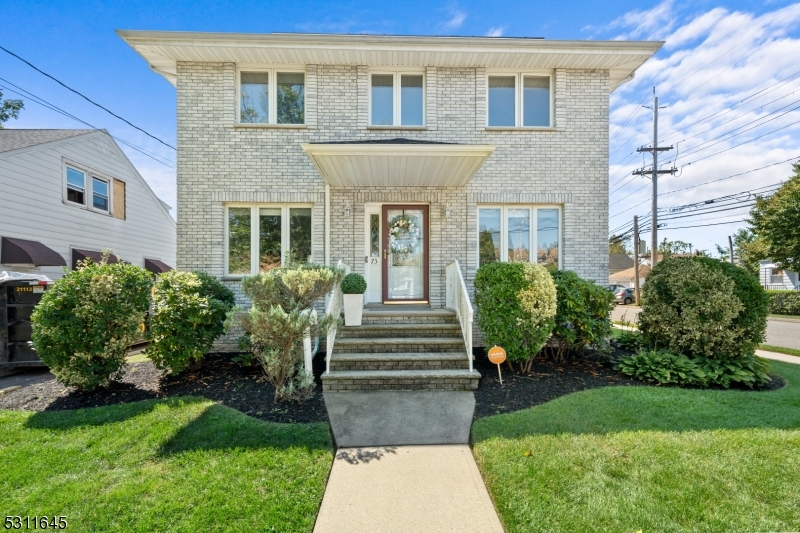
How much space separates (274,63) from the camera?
7.36m

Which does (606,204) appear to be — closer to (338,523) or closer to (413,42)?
(413,42)

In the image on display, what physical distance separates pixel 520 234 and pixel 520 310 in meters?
2.84

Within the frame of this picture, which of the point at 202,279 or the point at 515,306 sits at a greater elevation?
the point at 202,279

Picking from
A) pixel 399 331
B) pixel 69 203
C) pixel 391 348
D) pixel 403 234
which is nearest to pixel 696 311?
pixel 399 331

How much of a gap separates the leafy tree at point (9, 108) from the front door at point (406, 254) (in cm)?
2079

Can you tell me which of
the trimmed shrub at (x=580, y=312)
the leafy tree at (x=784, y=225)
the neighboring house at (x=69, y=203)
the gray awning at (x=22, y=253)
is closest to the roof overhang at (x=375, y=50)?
the trimmed shrub at (x=580, y=312)

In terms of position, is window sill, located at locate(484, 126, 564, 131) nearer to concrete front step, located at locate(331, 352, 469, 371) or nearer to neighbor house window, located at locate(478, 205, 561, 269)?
neighbor house window, located at locate(478, 205, 561, 269)

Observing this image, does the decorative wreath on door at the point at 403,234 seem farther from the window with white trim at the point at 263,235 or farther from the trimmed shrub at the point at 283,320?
the trimmed shrub at the point at 283,320

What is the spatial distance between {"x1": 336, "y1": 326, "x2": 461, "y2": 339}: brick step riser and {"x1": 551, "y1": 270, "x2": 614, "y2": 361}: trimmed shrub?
5.80 ft

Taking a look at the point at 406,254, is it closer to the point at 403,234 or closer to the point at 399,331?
the point at 403,234

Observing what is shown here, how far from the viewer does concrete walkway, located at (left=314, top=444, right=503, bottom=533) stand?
2.51m

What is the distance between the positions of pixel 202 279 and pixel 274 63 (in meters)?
4.72

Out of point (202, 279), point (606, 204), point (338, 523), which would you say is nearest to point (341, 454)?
point (338, 523)

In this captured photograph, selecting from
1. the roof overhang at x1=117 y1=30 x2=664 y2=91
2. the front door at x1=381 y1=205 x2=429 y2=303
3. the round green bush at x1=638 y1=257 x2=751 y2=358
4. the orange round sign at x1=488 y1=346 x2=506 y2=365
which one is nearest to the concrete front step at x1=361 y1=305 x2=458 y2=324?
the front door at x1=381 y1=205 x2=429 y2=303
